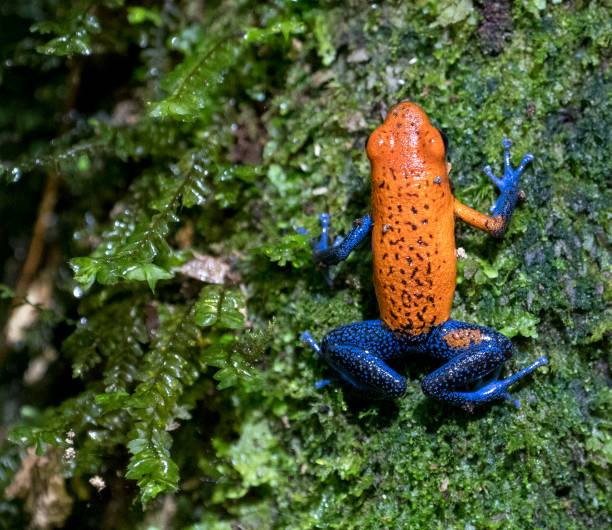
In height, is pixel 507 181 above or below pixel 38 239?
above

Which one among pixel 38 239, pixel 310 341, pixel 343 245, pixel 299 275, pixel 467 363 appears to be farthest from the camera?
pixel 38 239

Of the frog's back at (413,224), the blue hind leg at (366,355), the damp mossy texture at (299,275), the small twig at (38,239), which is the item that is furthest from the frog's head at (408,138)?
the small twig at (38,239)

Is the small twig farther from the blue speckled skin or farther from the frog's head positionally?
the frog's head

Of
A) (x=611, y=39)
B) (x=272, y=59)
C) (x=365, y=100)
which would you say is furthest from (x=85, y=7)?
(x=611, y=39)

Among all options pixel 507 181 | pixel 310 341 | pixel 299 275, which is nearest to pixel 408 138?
pixel 507 181

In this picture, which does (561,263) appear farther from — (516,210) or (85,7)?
(85,7)

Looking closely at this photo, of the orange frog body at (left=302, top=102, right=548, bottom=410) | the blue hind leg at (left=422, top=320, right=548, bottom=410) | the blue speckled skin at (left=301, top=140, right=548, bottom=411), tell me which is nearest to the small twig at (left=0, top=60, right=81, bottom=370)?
the blue speckled skin at (left=301, top=140, right=548, bottom=411)

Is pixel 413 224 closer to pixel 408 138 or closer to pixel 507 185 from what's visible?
pixel 408 138
